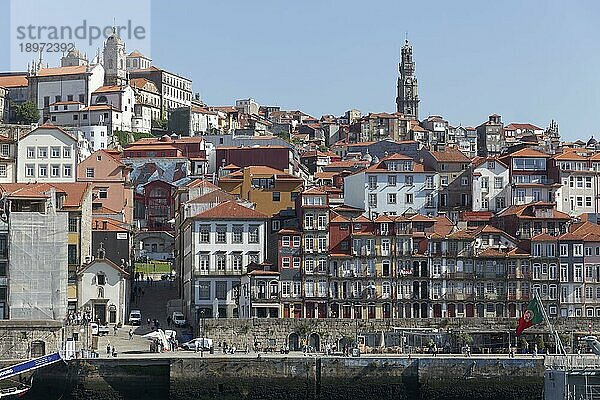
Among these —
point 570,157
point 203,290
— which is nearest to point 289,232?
point 203,290

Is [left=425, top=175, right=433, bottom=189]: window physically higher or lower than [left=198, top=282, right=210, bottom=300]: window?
higher

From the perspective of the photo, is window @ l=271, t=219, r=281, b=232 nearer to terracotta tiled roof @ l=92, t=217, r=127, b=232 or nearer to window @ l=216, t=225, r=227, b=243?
window @ l=216, t=225, r=227, b=243

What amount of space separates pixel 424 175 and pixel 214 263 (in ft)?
55.9

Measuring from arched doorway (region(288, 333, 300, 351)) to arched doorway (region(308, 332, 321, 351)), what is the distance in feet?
1.97

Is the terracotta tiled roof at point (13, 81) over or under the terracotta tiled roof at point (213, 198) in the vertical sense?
over

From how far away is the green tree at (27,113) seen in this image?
5093 inches

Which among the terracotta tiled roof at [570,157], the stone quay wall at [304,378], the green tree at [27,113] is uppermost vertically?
the green tree at [27,113]

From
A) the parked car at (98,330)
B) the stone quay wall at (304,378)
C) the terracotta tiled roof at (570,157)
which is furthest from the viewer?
the terracotta tiled roof at (570,157)

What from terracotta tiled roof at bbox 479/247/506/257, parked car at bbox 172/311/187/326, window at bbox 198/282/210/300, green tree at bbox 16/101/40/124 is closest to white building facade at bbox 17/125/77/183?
parked car at bbox 172/311/187/326

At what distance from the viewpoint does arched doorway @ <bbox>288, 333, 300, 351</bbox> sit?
65625 millimetres

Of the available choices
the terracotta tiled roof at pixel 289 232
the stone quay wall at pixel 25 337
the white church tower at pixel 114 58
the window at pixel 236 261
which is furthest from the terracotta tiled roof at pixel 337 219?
the white church tower at pixel 114 58

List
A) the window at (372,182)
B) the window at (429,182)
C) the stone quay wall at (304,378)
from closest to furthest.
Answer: the stone quay wall at (304,378), the window at (372,182), the window at (429,182)

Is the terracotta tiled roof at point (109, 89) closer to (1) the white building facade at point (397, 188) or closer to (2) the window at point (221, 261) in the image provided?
(1) the white building facade at point (397, 188)

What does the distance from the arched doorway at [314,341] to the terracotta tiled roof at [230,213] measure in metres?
8.42
